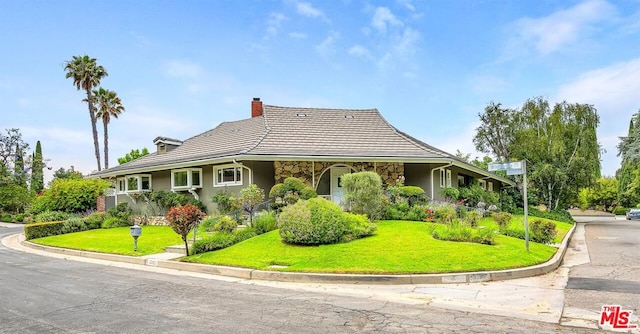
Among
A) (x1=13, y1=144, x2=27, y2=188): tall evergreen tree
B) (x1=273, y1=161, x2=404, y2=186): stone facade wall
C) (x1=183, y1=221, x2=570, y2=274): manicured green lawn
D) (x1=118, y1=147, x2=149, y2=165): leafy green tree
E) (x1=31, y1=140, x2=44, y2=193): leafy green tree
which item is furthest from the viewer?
(x1=31, y1=140, x2=44, y2=193): leafy green tree

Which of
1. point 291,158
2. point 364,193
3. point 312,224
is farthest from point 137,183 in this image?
point 312,224

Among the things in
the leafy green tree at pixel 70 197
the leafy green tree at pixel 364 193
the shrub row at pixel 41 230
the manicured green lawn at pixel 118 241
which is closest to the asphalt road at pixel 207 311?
the manicured green lawn at pixel 118 241

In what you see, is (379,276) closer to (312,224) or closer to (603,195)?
(312,224)

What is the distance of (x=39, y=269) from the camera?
11.8 metres

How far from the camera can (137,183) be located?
80.8 feet

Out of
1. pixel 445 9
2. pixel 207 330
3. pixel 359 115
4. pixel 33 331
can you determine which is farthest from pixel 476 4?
pixel 33 331

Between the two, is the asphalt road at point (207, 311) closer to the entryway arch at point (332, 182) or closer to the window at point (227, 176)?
the window at point (227, 176)

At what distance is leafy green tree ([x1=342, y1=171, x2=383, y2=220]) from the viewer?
1599 centimetres

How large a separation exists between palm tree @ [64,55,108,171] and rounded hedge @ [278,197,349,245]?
1433 inches

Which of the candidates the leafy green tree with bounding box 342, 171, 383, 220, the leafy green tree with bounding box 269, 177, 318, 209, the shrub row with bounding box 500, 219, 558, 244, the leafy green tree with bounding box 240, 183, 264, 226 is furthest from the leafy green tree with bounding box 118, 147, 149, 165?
the shrub row with bounding box 500, 219, 558, 244

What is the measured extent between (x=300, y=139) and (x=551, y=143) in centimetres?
2593

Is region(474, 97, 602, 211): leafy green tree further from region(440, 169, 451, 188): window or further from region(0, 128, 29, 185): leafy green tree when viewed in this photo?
region(0, 128, 29, 185): leafy green tree

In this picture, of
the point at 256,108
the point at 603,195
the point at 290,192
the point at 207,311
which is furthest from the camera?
the point at 603,195

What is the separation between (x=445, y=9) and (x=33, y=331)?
620 inches
